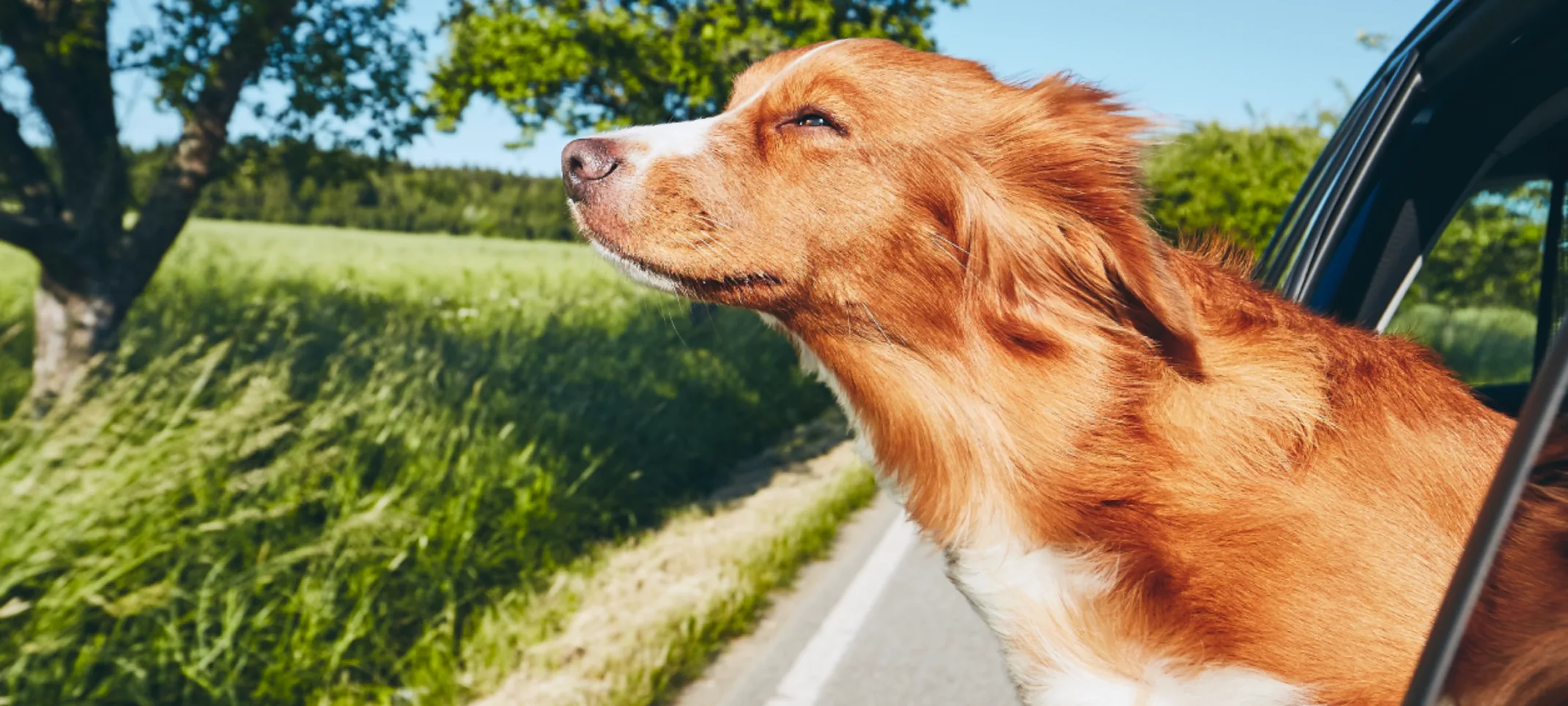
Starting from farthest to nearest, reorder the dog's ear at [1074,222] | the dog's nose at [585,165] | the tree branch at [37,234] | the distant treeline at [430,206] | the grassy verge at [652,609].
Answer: the distant treeline at [430,206], the tree branch at [37,234], the grassy verge at [652,609], the dog's nose at [585,165], the dog's ear at [1074,222]

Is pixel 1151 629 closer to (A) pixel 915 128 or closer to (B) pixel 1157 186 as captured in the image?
(B) pixel 1157 186

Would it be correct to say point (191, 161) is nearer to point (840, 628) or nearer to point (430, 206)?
point (840, 628)

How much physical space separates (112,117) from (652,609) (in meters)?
4.10

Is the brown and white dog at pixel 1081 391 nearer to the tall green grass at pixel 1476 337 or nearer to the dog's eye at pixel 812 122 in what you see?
the dog's eye at pixel 812 122

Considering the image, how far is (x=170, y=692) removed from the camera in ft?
11.3

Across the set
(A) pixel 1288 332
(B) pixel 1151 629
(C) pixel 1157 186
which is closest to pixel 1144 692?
(B) pixel 1151 629

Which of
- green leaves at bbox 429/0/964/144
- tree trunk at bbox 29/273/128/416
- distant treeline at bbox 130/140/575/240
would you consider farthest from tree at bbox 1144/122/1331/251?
distant treeline at bbox 130/140/575/240

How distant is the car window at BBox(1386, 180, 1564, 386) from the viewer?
2324 millimetres

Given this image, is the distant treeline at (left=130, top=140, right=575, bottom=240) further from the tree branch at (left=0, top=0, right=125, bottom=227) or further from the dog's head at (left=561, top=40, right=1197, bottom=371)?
the dog's head at (left=561, top=40, right=1197, bottom=371)

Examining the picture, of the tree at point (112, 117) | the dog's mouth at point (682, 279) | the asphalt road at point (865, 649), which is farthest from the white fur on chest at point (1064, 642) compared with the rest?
the tree at point (112, 117)

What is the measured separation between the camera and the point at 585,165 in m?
2.24

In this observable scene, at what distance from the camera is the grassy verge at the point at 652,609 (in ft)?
13.1

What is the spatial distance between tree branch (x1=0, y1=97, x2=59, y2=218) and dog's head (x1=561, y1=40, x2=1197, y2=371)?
457 cm

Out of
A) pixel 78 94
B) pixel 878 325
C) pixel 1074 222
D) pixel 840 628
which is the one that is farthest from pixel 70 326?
pixel 1074 222
